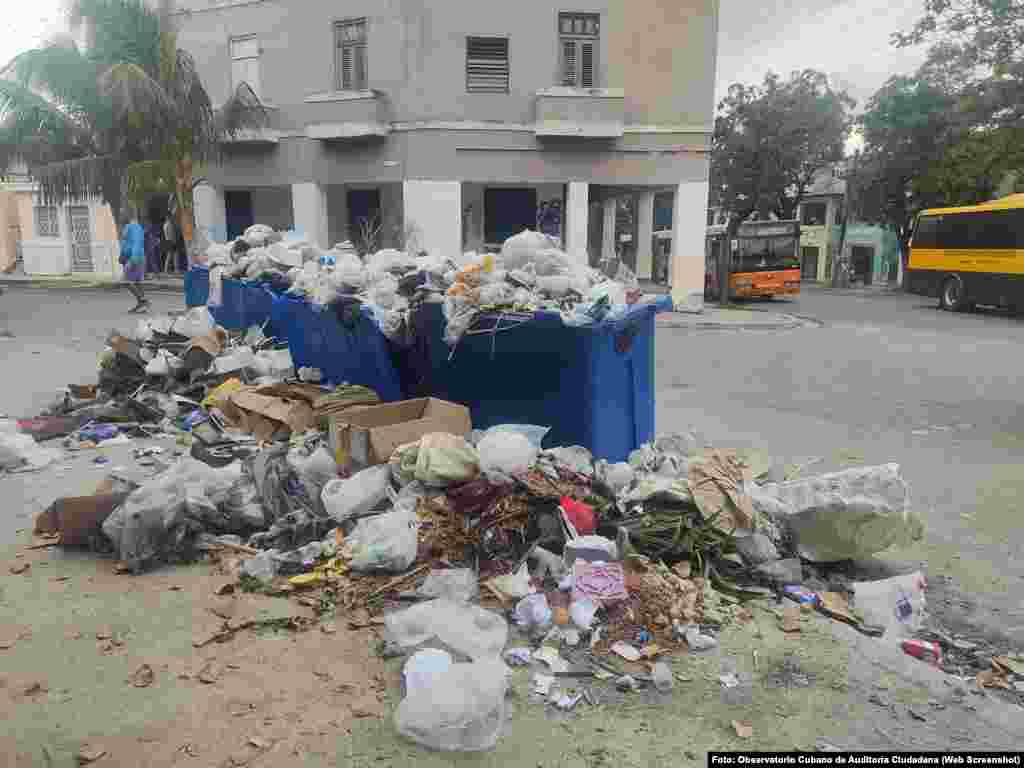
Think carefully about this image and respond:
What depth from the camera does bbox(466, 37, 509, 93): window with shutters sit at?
56.1 ft

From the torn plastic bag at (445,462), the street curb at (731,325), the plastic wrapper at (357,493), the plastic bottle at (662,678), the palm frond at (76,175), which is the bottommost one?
the street curb at (731,325)

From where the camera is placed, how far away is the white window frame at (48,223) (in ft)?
87.4

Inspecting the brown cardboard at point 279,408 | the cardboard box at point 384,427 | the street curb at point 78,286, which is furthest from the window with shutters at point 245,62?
the cardboard box at point 384,427

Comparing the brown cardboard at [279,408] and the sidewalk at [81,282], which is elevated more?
the brown cardboard at [279,408]

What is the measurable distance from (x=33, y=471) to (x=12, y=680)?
2595 mm

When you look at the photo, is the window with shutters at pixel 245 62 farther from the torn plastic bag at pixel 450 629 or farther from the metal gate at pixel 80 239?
the torn plastic bag at pixel 450 629

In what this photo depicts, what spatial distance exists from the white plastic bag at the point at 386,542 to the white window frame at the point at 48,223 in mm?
27925

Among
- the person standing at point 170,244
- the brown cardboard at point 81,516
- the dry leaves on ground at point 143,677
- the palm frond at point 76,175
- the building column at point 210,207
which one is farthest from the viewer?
the person standing at point 170,244

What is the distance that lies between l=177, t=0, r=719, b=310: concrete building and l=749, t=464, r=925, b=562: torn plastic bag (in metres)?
13.6

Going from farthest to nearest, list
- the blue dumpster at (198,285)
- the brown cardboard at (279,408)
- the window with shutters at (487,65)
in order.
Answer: the window with shutters at (487,65) < the blue dumpster at (198,285) < the brown cardboard at (279,408)

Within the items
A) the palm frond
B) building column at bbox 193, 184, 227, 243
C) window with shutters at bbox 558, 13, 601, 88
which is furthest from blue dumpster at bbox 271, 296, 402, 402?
the palm frond

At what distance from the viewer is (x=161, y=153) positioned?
59.1 feet

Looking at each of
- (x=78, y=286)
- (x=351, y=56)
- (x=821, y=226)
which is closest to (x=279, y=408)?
(x=351, y=56)

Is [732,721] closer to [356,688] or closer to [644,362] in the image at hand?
[356,688]
